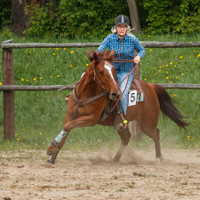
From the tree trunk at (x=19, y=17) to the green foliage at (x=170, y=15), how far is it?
165 inches

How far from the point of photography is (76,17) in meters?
13.7

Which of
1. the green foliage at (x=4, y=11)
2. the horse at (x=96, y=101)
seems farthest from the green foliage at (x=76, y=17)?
the horse at (x=96, y=101)

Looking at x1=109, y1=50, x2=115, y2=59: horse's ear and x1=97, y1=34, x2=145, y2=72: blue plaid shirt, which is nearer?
x1=109, y1=50, x2=115, y2=59: horse's ear

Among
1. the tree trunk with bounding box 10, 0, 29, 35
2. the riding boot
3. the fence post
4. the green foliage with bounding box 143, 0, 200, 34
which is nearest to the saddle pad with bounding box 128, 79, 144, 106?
the riding boot

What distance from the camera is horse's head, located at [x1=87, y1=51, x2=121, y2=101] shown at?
5008mm

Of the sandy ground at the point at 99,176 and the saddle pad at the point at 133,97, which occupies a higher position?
the saddle pad at the point at 133,97

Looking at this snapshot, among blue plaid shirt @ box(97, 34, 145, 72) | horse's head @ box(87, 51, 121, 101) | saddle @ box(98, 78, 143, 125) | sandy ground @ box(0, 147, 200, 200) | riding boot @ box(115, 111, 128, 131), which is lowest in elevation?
sandy ground @ box(0, 147, 200, 200)

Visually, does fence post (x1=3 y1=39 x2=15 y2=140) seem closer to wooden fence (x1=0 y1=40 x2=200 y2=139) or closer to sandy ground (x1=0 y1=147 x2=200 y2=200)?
wooden fence (x1=0 y1=40 x2=200 y2=139)

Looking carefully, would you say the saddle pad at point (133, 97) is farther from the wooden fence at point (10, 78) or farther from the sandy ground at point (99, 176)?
the wooden fence at point (10, 78)

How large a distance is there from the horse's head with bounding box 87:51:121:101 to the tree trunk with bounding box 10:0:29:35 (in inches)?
381

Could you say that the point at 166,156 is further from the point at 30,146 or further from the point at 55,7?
the point at 55,7

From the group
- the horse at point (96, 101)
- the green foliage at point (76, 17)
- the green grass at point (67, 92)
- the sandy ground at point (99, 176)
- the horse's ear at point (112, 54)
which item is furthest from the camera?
the green foliage at point (76, 17)

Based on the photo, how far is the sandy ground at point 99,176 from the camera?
4.19m

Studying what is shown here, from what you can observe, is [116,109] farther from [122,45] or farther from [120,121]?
[122,45]
